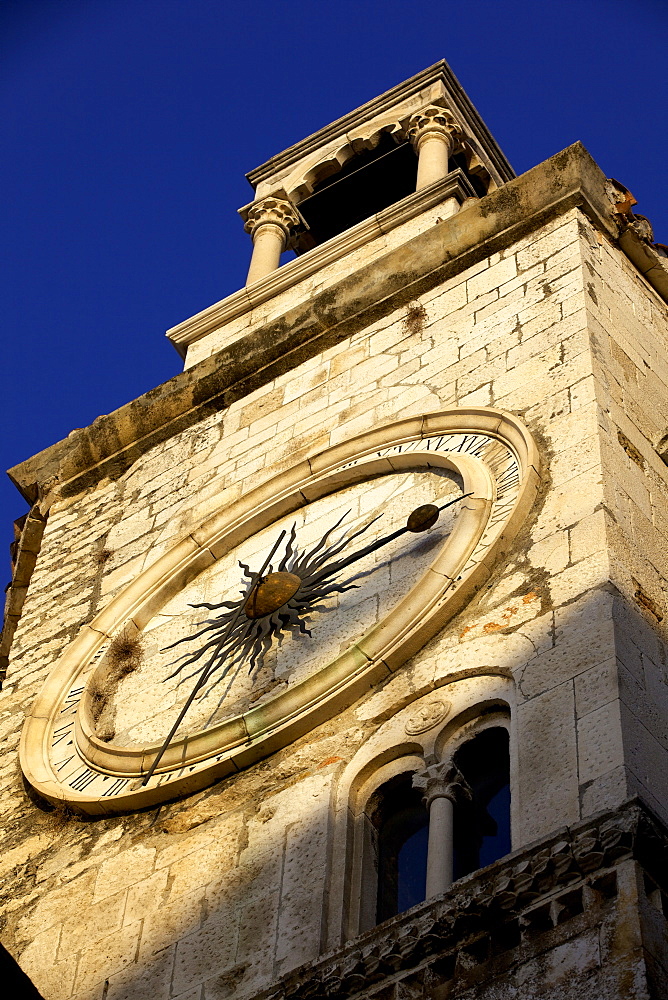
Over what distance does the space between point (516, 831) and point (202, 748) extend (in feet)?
6.61

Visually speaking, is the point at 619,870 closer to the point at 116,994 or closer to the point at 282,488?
the point at 116,994

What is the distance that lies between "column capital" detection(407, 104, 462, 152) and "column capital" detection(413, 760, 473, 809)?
8.43m

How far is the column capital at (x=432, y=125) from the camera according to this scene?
47.0 feet

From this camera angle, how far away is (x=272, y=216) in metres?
14.8

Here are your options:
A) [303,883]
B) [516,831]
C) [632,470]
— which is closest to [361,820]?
[303,883]

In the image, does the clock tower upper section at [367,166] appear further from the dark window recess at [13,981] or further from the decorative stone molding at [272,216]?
the dark window recess at [13,981]

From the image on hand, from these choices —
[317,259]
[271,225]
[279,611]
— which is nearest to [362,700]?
[279,611]

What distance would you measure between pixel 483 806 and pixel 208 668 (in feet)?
6.03

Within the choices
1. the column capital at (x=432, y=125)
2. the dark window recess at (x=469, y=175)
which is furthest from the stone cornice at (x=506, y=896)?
the dark window recess at (x=469, y=175)

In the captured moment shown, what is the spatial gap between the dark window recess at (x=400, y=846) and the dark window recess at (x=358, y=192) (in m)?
9.04

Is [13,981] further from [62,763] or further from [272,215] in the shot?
[272,215]

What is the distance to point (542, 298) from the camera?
9445mm

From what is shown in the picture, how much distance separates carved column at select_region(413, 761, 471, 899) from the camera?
632 cm

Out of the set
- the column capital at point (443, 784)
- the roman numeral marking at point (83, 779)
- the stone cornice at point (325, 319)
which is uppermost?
the stone cornice at point (325, 319)
